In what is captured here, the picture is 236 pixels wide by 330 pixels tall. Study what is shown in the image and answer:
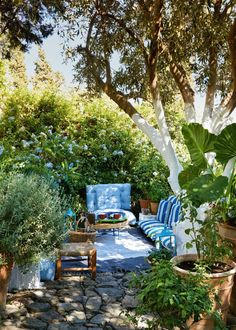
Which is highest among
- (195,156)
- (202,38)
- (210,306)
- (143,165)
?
(202,38)

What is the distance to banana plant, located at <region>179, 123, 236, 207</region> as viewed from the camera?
3.12 metres

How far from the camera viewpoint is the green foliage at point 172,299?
106 inches

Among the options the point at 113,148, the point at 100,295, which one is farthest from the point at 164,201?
the point at 100,295

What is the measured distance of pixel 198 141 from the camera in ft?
11.6

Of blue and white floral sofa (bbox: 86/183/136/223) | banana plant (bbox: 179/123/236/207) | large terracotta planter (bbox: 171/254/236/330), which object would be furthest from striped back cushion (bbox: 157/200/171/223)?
large terracotta planter (bbox: 171/254/236/330)

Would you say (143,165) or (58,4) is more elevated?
(58,4)

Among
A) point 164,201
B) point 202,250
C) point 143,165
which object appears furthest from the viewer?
point 143,165

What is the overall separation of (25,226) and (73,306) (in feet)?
3.90

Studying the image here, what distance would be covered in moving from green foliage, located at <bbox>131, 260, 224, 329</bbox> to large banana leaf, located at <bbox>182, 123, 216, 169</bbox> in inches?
46.7

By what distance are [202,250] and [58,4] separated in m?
4.46

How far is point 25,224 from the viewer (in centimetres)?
375

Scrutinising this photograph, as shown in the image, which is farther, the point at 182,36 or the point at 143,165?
the point at 143,165

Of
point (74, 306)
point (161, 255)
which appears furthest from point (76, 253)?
point (161, 255)

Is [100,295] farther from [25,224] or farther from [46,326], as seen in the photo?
[25,224]
